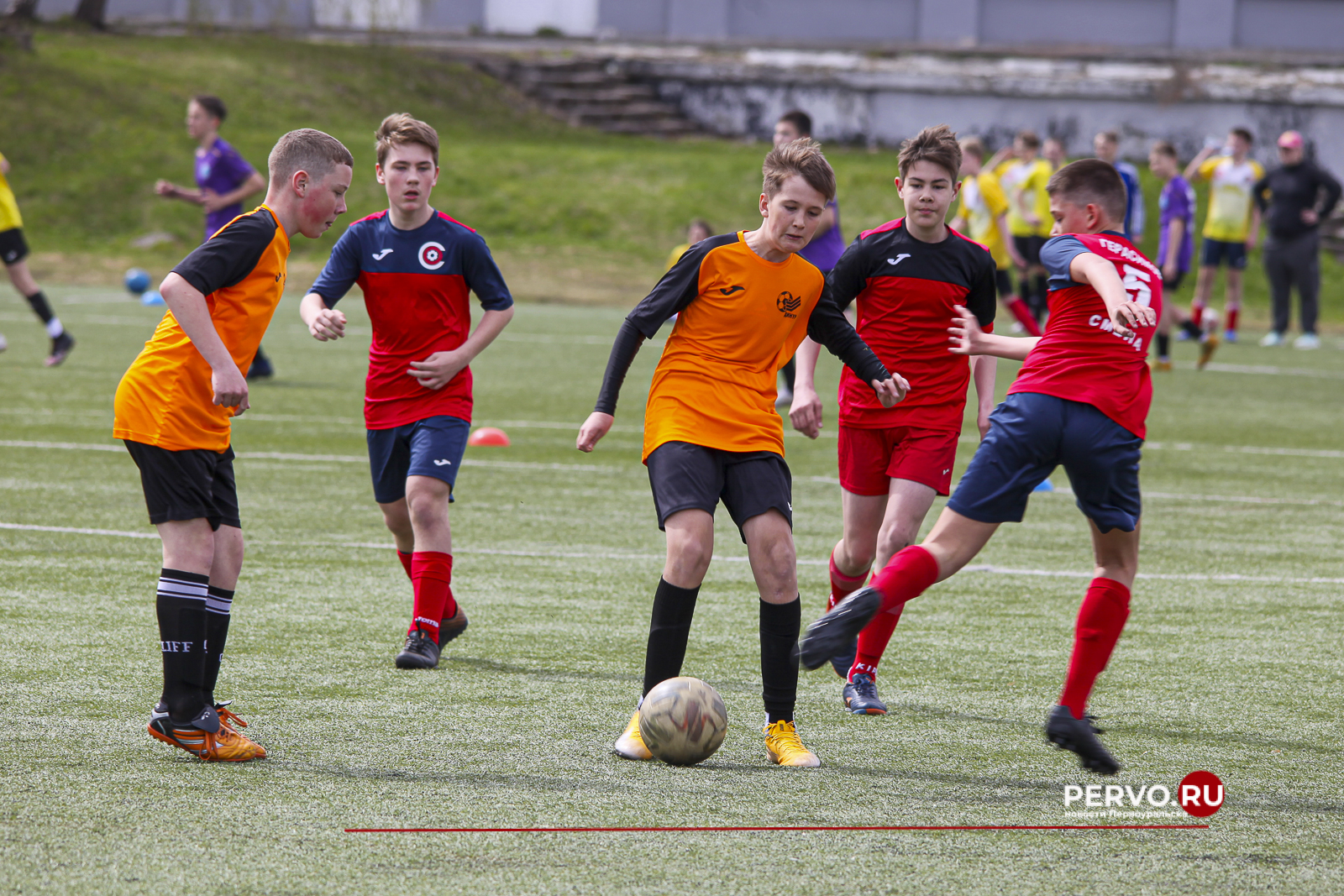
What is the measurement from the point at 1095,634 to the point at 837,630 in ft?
2.52

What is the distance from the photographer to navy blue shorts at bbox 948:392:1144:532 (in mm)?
4246

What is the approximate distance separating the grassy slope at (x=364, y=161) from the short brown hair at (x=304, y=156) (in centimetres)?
1942

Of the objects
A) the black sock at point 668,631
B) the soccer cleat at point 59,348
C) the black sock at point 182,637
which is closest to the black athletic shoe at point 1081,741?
the black sock at point 668,631

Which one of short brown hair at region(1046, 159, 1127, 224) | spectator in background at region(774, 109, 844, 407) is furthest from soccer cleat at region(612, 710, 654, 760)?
spectator in background at region(774, 109, 844, 407)

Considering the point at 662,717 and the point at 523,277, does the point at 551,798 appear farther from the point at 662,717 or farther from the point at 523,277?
the point at 523,277

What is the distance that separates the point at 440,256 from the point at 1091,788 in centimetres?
289

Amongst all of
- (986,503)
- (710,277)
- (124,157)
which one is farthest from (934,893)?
(124,157)

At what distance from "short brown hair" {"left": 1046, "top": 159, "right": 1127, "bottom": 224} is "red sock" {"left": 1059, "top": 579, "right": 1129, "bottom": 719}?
1.05 metres

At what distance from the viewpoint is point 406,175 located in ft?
17.8

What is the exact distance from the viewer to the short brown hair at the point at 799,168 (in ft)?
14.5

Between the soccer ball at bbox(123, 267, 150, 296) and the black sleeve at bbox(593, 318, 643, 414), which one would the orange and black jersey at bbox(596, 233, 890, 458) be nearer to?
the black sleeve at bbox(593, 318, 643, 414)

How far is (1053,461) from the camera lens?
432 centimetres

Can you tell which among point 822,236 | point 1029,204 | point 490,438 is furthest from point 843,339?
point 1029,204

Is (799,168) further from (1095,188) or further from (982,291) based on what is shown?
(982,291)
